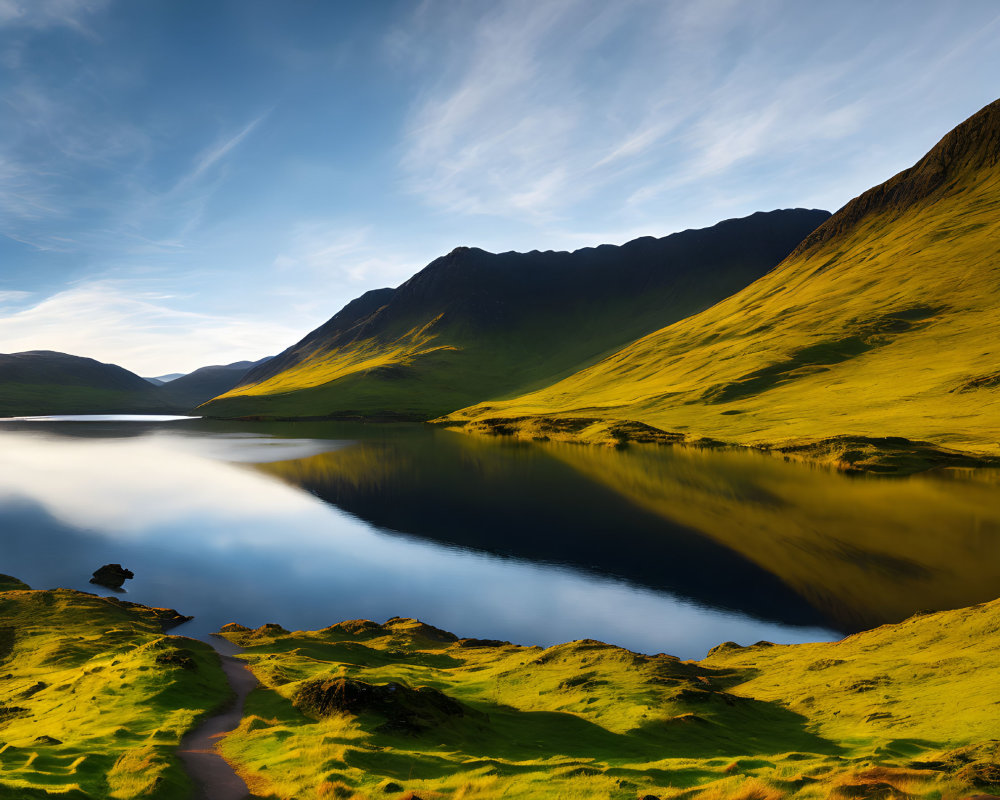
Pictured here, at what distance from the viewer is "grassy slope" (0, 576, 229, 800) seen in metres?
13.4

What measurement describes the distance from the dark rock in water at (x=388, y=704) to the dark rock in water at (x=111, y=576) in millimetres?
33622

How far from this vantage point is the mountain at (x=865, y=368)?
289 feet

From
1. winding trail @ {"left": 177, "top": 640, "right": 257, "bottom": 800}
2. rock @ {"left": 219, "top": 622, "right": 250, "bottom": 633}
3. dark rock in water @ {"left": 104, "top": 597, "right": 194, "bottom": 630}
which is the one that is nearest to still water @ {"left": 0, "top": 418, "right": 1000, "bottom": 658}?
dark rock in water @ {"left": 104, "top": 597, "right": 194, "bottom": 630}

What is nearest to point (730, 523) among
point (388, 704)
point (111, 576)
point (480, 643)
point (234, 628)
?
point (480, 643)

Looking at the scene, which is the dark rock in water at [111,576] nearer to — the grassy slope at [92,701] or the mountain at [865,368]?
the grassy slope at [92,701]

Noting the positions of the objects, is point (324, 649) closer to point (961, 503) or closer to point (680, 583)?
point (680, 583)

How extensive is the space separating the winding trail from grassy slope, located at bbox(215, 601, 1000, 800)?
0.39 meters

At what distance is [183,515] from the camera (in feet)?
219

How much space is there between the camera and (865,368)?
128 meters

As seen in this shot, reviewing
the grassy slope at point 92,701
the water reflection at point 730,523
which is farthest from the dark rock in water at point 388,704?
the water reflection at point 730,523

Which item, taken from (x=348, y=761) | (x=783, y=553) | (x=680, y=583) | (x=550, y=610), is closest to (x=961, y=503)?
(x=783, y=553)

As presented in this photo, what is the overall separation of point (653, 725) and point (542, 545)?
116 ft

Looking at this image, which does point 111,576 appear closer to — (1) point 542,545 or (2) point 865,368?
(1) point 542,545

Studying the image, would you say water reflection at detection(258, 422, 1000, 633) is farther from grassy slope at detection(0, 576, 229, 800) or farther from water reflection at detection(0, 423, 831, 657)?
grassy slope at detection(0, 576, 229, 800)
